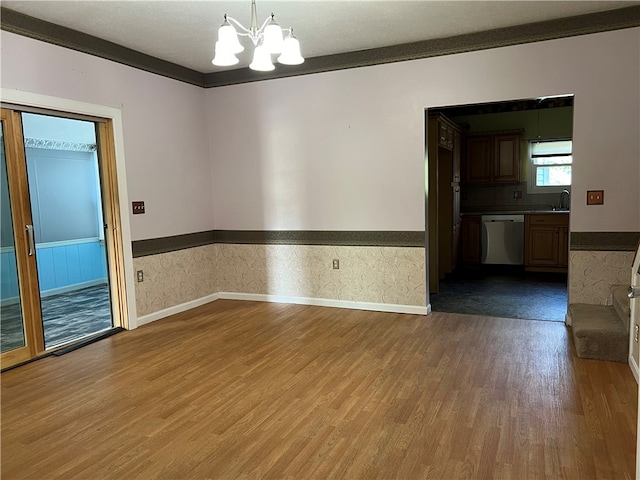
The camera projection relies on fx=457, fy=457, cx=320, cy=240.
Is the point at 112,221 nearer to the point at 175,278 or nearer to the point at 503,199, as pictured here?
the point at 175,278

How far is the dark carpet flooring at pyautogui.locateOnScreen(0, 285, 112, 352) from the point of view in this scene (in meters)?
3.44

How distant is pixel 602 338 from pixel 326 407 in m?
1.99

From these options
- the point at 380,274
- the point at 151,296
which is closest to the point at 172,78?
the point at 151,296

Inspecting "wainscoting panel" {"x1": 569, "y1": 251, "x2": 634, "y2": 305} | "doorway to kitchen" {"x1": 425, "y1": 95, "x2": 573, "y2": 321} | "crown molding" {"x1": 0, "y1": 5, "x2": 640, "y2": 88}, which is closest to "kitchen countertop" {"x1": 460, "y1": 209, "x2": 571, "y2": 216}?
"doorway to kitchen" {"x1": 425, "y1": 95, "x2": 573, "y2": 321}

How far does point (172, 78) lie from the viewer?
4.74 metres

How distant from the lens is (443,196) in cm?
596

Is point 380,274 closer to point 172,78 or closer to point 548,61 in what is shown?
point 548,61

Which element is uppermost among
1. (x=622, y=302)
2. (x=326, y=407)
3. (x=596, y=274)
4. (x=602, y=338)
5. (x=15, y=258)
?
(x=15, y=258)

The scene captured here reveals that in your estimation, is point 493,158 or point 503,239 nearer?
point 503,239

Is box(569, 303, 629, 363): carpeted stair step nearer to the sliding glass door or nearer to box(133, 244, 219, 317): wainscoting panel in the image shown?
box(133, 244, 219, 317): wainscoting panel

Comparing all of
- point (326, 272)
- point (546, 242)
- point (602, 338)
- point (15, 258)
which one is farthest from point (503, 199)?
point (15, 258)

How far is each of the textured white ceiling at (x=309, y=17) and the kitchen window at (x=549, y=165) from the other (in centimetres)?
355

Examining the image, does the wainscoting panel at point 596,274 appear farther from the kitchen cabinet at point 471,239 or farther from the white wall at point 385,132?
the kitchen cabinet at point 471,239

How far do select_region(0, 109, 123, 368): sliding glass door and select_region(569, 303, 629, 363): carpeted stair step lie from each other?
12.7 feet
